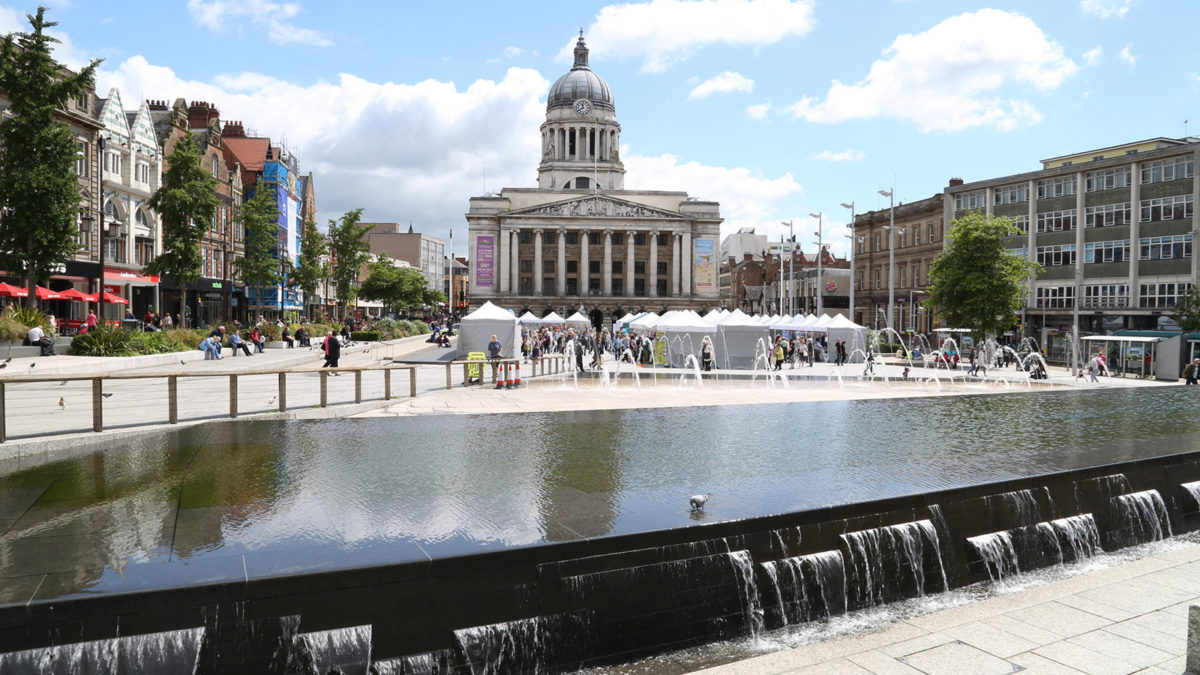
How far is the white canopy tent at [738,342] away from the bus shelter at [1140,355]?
46.8 ft

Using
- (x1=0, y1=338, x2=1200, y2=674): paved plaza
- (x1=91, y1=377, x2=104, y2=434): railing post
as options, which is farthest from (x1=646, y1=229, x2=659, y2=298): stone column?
(x1=91, y1=377, x2=104, y2=434): railing post

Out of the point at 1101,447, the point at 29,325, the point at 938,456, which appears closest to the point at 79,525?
the point at 938,456

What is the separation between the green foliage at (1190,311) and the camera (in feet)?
144

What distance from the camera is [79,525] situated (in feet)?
23.1

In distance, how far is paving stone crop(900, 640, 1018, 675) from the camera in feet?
18.5

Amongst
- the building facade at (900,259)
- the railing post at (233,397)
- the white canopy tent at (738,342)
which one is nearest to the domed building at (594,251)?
the building facade at (900,259)

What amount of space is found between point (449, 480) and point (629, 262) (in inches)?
4063

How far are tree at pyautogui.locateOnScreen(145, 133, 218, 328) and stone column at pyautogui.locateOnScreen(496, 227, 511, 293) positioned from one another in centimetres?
6560

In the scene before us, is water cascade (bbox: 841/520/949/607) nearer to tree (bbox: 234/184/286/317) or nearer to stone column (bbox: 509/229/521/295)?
tree (bbox: 234/184/286/317)

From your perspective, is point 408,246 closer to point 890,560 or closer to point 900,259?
point 900,259

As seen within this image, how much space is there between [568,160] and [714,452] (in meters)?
119

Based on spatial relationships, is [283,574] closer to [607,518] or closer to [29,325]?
[607,518]

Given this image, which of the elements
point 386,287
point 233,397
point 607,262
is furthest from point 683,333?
point 607,262

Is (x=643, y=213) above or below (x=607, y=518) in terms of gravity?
above
